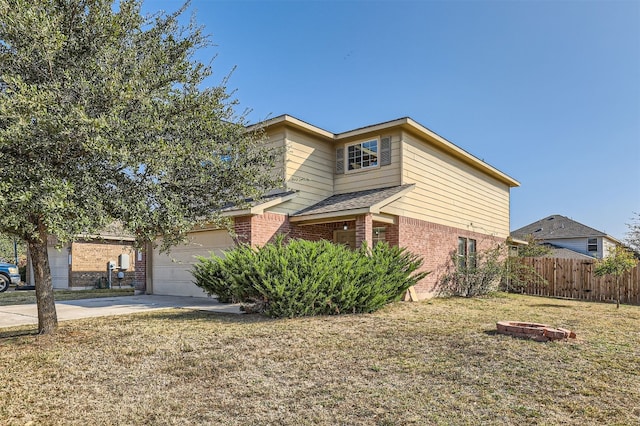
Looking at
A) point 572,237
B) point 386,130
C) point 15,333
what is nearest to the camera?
point 15,333

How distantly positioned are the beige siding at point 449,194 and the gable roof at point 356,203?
0.38 metres

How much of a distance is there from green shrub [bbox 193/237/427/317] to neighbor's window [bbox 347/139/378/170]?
504 cm

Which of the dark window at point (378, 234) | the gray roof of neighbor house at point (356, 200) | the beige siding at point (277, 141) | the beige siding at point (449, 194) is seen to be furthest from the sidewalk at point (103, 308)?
the beige siding at point (449, 194)

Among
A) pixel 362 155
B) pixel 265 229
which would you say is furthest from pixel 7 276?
pixel 362 155

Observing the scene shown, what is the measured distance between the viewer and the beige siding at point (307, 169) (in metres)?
→ 13.8

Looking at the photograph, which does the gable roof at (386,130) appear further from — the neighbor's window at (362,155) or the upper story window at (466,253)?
the upper story window at (466,253)

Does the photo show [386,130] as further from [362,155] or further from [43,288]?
[43,288]

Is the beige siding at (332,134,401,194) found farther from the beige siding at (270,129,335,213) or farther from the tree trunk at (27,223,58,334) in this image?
the tree trunk at (27,223,58,334)

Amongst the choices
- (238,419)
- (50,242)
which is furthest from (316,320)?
(50,242)

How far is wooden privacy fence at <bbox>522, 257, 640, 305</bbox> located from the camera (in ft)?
52.6

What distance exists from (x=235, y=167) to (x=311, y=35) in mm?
9145

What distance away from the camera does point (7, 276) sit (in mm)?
18938

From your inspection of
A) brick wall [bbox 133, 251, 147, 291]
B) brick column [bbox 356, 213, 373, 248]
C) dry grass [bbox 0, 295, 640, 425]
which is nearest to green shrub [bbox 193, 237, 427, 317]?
dry grass [bbox 0, 295, 640, 425]

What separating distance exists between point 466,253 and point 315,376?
13.7 meters
